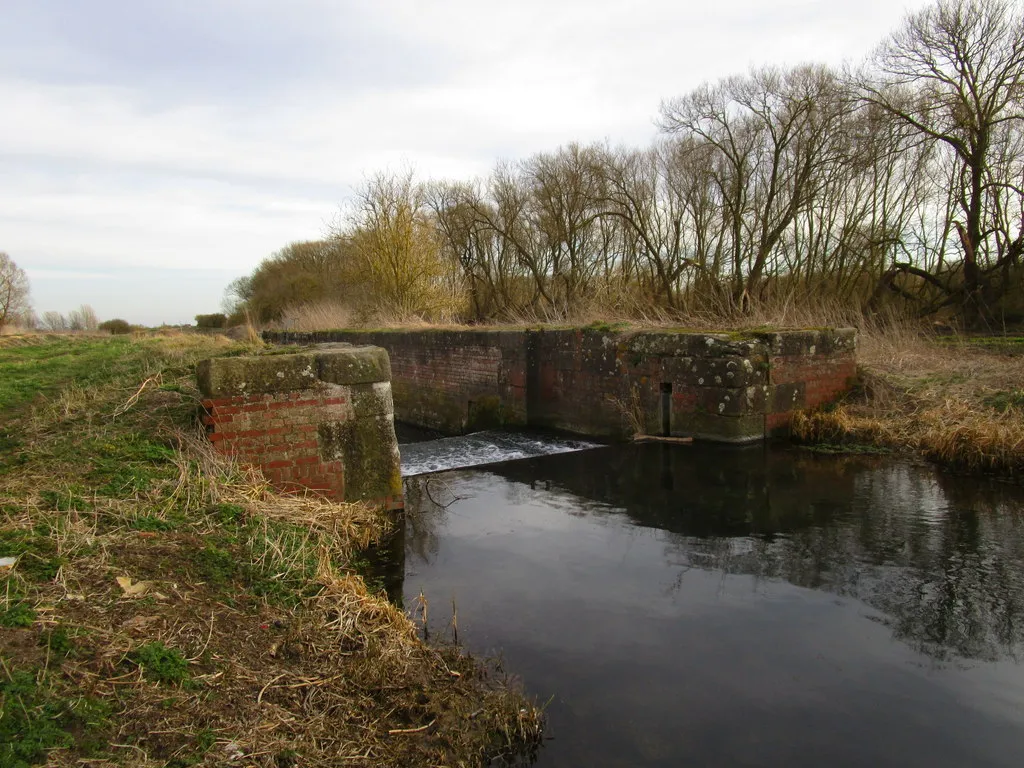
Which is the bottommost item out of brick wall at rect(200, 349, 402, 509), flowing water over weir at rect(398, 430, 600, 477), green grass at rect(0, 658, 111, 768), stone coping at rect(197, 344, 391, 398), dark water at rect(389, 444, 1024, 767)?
dark water at rect(389, 444, 1024, 767)

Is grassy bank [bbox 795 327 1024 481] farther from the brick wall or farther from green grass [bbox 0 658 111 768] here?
green grass [bbox 0 658 111 768]

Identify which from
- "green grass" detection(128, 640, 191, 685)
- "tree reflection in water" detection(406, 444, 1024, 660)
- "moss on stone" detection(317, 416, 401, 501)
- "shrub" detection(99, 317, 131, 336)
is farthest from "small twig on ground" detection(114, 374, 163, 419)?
"shrub" detection(99, 317, 131, 336)

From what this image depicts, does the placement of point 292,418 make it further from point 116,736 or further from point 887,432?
point 887,432

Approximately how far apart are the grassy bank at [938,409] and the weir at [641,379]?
49cm

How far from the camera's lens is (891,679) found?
3299 mm

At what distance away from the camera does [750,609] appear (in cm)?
410

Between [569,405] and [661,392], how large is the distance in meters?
1.76

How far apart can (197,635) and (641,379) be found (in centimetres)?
734

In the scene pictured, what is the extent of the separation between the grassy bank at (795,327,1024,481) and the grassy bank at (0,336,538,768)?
244 inches

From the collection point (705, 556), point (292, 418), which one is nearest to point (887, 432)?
point (705, 556)

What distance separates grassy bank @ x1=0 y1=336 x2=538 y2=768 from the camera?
7.57 feet

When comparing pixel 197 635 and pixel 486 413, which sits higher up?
pixel 197 635

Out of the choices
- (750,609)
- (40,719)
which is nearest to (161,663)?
(40,719)

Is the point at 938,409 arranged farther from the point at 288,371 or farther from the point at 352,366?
the point at 288,371
